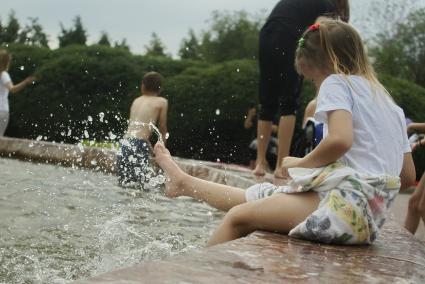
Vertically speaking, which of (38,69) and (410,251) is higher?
(38,69)

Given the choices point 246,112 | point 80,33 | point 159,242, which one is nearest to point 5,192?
point 159,242

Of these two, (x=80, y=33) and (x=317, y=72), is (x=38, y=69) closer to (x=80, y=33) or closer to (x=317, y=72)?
(x=317, y=72)

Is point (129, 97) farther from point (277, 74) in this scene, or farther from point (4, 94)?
point (277, 74)

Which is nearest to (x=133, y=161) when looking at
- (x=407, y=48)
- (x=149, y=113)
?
(x=149, y=113)

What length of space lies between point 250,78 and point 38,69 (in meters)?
5.07

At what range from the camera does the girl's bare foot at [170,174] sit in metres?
3.16

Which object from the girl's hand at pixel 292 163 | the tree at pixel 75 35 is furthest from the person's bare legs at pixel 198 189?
the tree at pixel 75 35

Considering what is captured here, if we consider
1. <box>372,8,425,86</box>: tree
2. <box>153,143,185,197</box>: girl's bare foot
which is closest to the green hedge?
<box>153,143,185,197</box>: girl's bare foot

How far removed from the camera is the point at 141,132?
6.11 meters

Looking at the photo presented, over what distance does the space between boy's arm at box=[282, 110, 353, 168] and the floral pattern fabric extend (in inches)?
1.4

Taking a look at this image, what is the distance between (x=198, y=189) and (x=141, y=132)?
3.13 m

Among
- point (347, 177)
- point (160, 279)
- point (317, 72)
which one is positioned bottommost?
point (160, 279)

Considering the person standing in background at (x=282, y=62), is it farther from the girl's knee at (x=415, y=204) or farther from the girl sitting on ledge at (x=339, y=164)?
the girl sitting on ledge at (x=339, y=164)

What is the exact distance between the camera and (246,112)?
1289cm
